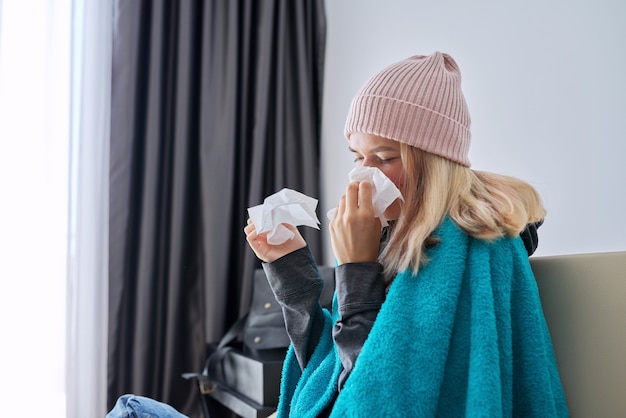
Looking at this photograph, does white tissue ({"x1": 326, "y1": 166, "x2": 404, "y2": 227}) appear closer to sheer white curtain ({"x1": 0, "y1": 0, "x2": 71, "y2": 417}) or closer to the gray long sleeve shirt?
the gray long sleeve shirt

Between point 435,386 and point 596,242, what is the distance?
0.63m

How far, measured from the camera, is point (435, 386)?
0.69 metres

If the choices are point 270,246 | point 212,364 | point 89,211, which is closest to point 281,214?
point 270,246

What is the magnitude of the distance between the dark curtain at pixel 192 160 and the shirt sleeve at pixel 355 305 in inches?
42.0

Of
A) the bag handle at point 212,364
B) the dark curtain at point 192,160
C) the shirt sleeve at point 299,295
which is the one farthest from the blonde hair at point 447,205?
the dark curtain at point 192,160

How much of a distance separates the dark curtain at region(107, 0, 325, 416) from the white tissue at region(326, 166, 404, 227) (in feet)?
3.41

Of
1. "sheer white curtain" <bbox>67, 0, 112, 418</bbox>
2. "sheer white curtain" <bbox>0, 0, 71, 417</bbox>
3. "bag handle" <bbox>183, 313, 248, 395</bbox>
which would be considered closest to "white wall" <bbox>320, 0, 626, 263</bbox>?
"bag handle" <bbox>183, 313, 248, 395</bbox>

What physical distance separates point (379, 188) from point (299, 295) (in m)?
0.23

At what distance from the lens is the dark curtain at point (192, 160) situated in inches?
68.6

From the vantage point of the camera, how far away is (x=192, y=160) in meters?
1.91

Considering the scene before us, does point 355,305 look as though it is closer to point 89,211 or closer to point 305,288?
A: point 305,288

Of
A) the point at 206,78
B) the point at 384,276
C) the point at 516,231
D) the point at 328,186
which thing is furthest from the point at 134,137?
the point at 516,231

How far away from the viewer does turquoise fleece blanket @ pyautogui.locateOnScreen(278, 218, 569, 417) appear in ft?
2.23

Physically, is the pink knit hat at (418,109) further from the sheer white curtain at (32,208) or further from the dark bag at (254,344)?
the sheer white curtain at (32,208)
